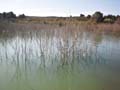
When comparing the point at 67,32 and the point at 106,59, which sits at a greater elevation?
the point at 67,32

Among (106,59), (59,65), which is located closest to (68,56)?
(59,65)

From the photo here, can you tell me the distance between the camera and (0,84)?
3002 mm

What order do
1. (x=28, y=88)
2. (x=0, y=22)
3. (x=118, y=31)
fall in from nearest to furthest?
(x=28, y=88), (x=0, y=22), (x=118, y=31)

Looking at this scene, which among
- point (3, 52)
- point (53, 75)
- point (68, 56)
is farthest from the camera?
point (3, 52)

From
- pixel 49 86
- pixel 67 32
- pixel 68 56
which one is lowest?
pixel 49 86

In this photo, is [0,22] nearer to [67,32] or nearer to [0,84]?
[67,32]

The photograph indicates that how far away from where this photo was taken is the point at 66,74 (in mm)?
3689

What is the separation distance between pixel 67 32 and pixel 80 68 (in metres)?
0.82

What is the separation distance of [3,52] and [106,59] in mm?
2516

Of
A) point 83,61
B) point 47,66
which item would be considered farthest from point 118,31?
point 47,66

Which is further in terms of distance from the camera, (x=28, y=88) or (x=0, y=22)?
(x=0, y=22)

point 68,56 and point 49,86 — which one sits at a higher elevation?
point 68,56

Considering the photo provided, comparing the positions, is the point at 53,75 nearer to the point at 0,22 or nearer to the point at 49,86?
the point at 49,86

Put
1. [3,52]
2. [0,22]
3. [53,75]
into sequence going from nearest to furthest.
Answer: [53,75] → [3,52] → [0,22]
